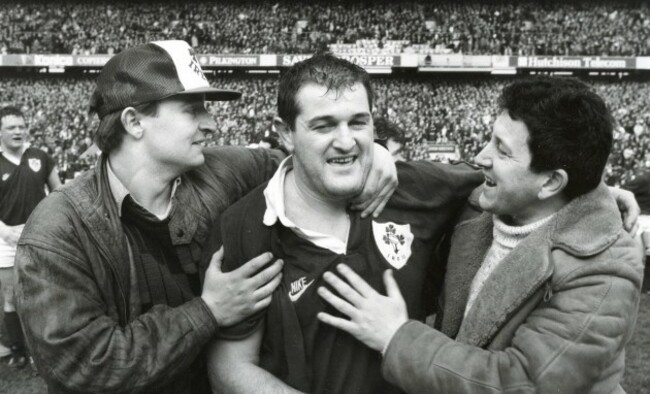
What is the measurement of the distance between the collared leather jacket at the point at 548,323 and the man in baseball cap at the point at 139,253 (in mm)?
669

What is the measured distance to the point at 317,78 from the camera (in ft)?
7.48

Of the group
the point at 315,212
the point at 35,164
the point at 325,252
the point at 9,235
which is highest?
the point at 315,212

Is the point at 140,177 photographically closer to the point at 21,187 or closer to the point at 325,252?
the point at 325,252

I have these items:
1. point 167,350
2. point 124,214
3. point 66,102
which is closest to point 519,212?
point 167,350

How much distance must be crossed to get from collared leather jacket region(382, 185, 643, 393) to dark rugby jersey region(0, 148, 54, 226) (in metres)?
5.50

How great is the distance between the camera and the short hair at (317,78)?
2.27 meters

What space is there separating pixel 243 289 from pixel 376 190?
65 centimetres

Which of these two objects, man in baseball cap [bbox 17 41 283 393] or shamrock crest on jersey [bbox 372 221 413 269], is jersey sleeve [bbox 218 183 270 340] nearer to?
man in baseball cap [bbox 17 41 283 393]

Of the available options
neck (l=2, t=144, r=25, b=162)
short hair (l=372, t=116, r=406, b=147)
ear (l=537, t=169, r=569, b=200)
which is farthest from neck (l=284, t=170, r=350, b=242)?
neck (l=2, t=144, r=25, b=162)

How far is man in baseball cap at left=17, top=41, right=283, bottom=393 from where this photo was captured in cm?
218

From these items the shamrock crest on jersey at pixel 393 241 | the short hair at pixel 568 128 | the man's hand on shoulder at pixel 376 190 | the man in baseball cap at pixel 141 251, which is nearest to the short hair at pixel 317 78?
the man's hand on shoulder at pixel 376 190

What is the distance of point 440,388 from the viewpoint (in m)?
1.96

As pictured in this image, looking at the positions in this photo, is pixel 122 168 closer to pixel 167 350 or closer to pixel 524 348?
pixel 167 350

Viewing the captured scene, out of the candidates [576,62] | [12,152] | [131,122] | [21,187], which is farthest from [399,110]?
[131,122]
